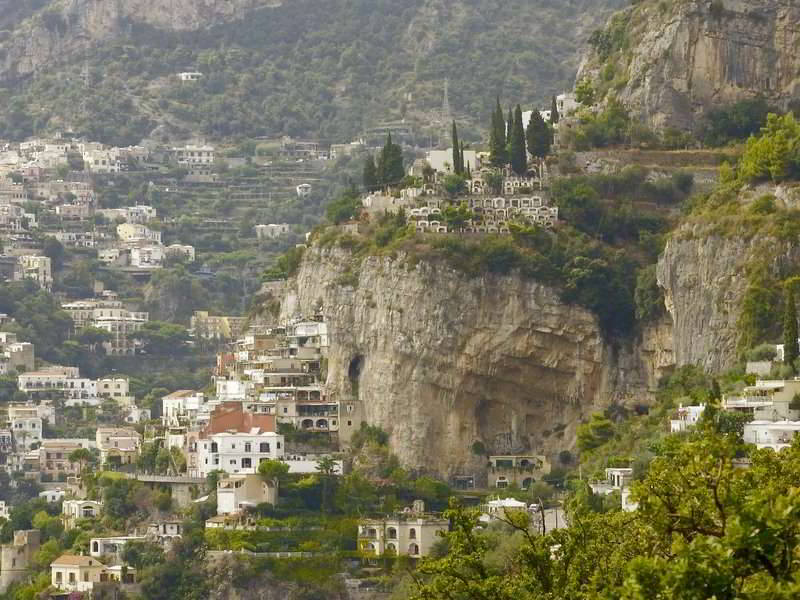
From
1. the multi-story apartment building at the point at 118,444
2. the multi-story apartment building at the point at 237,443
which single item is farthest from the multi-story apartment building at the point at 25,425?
the multi-story apartment building at the point at 237,443

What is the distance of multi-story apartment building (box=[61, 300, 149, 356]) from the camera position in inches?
5866

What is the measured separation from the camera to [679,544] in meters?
33.9

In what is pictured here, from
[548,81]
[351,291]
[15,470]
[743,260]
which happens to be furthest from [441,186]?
[548,81]

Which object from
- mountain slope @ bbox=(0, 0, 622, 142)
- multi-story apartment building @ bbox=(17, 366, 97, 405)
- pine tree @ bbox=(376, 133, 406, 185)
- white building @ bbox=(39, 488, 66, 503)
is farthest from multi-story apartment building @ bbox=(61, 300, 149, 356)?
pine tree @ bbox=(376, 133, 406, 185)

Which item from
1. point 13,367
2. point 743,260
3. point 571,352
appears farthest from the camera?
point 13,367

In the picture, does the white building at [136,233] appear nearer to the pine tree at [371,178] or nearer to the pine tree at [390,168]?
the pine tree at [371,178]

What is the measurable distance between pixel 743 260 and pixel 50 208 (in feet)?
288

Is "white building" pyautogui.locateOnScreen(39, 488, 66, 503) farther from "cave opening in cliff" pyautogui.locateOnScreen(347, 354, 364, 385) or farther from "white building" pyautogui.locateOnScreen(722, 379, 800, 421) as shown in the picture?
"white building" pyautogui.locateOnScreen(722, 379, 800, 421)

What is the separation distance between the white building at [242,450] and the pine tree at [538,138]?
1478 centimetres

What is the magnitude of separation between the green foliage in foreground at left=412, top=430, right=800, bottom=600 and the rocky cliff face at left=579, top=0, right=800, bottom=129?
51791mm

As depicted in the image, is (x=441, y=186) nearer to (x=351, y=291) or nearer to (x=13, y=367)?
(x=351, y=291)

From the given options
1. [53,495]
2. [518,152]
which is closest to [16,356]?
[53,495]

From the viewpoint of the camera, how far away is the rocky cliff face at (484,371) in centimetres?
9550

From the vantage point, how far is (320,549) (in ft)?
295
